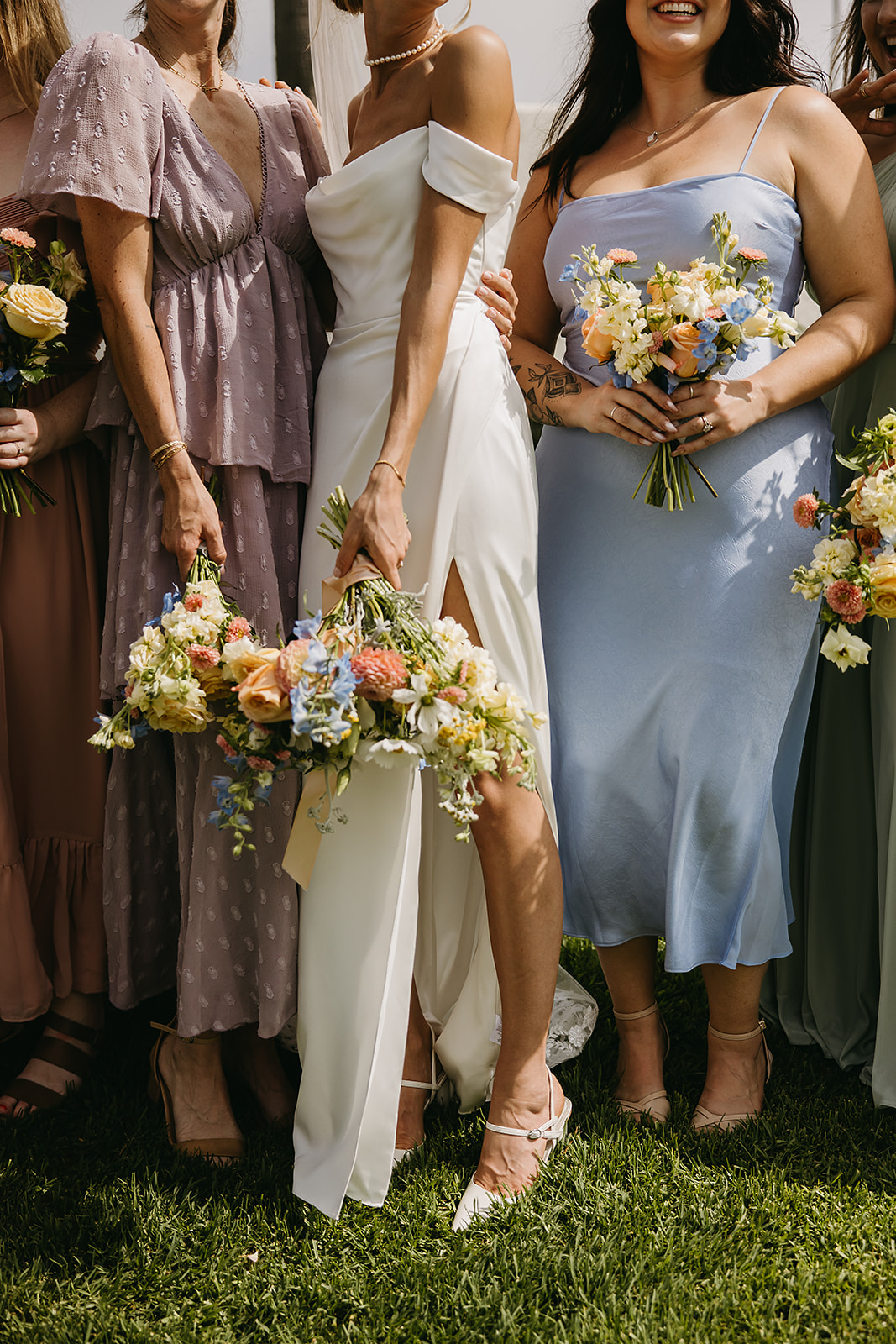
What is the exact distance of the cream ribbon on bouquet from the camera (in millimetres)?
2508

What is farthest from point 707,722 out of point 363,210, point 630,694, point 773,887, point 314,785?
point 363,210

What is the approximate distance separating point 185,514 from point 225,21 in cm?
144

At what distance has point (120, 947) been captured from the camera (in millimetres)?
3170

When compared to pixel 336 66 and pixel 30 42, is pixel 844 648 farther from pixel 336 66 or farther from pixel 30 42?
pixel 336 66

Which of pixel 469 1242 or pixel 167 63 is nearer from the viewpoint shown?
pixel 469 1242

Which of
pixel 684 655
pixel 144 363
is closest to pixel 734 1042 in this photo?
pixel 684 655

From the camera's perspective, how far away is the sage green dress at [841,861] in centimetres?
335

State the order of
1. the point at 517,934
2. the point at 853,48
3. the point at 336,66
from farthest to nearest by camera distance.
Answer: the point at 336,66
the point at 853,48
the point at 517,934

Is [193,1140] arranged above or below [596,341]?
below

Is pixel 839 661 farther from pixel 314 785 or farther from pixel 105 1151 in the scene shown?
pixel 105 1151

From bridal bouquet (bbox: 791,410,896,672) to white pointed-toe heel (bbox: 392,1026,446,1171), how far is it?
154 centimetres

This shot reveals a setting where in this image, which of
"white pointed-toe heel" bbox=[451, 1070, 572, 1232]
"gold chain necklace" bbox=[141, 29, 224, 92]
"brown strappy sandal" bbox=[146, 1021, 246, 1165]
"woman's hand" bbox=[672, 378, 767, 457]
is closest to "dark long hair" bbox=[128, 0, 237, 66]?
"gold chain necklace" bbox=[141, 29, 224, 92]

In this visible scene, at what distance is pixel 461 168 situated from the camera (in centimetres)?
267

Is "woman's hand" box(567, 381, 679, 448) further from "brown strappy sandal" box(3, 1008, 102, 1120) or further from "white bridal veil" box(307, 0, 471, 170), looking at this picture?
"brown strappy sandal" box(3, 1008, 102, 1120)
